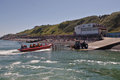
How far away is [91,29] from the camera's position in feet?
284

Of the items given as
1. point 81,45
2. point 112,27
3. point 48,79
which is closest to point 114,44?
point 81,45

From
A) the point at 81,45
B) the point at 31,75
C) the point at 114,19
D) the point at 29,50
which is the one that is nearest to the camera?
the point at 31,75

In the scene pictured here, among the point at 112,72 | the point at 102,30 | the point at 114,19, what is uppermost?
the point at 114,19

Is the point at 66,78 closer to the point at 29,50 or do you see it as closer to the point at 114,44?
the point at 29,50

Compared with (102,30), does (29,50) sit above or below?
below

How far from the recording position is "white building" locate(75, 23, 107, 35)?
271 feet

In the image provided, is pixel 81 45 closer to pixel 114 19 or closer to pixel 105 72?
pixel 105 72

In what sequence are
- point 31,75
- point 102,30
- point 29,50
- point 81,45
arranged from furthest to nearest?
1. point 102,30
2. point 81,45
3. point 29,50
4. point 31,75

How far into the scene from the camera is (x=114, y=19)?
436 feet

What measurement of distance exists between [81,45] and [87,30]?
→ 41.5 m

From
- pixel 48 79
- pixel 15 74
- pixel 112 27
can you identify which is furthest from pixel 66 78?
pixel 112 27

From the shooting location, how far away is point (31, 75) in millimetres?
18141

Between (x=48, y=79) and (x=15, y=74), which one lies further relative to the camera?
(x=15, y=74)

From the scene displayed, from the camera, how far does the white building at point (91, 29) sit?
82.8 m
